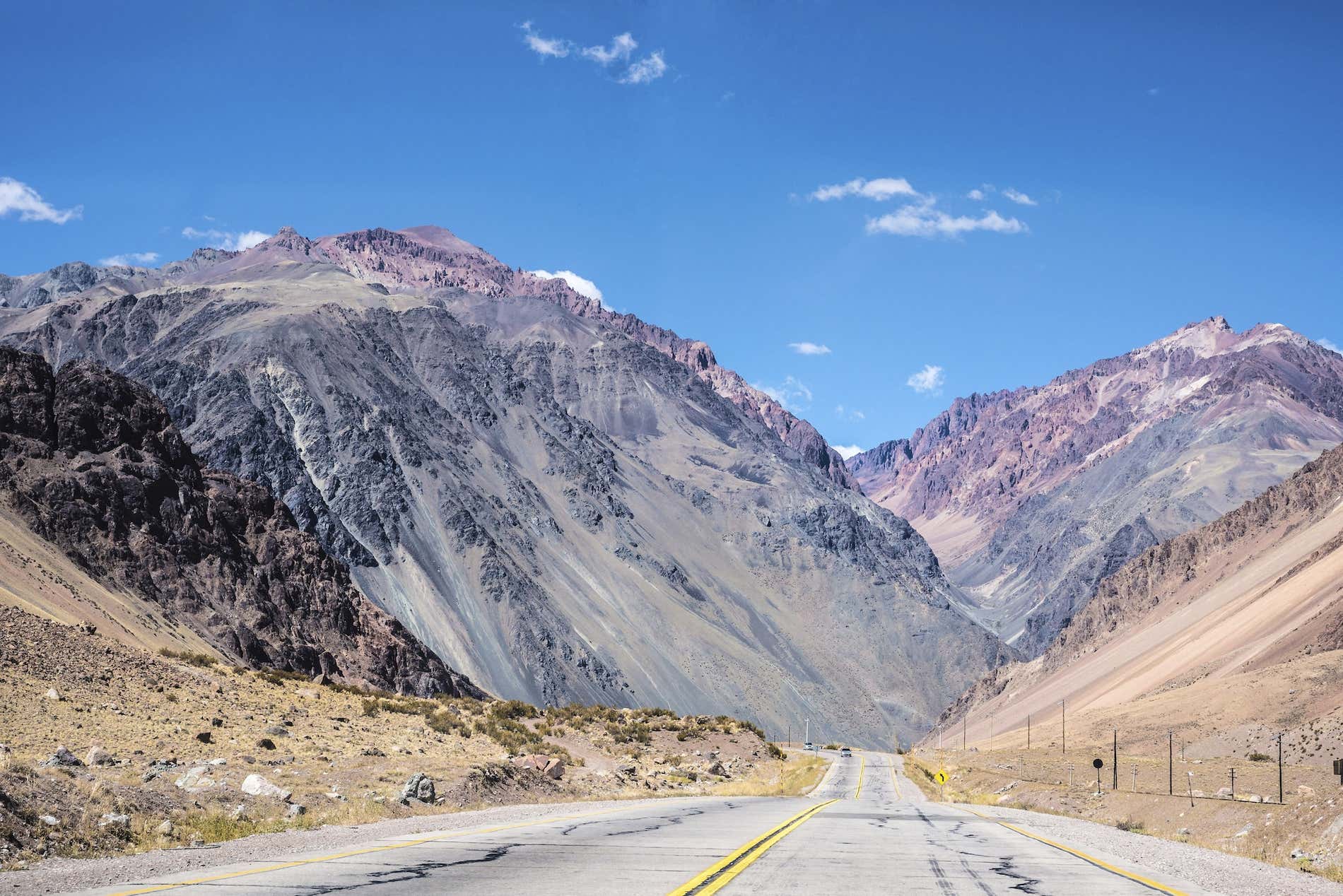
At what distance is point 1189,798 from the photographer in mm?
35406

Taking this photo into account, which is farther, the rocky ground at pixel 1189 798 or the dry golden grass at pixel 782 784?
the dry golden grass at pixel 782 784

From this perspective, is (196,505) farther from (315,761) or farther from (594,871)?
(594,871)

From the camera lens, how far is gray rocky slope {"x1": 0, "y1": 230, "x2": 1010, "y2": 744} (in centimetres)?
12519

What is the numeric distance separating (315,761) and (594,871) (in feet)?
41.0

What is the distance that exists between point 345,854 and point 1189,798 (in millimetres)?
30147

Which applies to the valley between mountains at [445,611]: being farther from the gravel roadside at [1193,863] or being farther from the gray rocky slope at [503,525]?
the gravel roadside at [1193,863]

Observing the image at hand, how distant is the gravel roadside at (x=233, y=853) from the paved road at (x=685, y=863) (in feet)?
1.43

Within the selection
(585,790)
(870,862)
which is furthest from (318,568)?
(870,862)

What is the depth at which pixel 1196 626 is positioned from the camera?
110938 mm

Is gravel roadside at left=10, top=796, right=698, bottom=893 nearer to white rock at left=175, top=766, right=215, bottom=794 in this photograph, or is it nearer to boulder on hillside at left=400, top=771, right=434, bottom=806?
boulder on hillside at left=400, top=771, right=434, bottom=806

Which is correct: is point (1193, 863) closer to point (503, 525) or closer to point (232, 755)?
point (232, 755)

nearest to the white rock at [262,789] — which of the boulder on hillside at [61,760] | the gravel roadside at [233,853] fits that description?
the gravel roadside at [233,853]

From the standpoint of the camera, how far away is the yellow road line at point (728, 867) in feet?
38.0

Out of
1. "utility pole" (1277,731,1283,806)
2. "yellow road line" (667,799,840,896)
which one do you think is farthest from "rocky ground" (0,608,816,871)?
"utility pole" (1277,731,1283,806)
